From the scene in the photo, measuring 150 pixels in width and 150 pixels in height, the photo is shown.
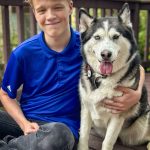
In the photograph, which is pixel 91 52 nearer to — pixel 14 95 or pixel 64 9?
pixel 64 9

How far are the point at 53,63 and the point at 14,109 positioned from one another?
0.44 meters

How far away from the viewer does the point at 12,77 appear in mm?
2428

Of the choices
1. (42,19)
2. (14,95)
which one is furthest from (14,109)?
(42,19)

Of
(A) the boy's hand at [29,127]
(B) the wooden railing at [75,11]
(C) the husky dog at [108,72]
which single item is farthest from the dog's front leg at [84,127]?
(B) the wooden railing at [75,11]

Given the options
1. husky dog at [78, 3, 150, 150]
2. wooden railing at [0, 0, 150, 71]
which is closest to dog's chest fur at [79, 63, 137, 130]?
husky dog at [78, 3, 150, 150]

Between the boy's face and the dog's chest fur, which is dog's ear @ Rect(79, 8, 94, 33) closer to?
the boy's face

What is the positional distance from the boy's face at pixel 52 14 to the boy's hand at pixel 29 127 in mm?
624

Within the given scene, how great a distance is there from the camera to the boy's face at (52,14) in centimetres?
229

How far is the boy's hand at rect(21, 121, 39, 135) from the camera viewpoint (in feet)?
7.65

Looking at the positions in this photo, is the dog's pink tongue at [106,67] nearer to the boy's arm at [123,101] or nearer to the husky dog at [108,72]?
the husky dog at [108,72]

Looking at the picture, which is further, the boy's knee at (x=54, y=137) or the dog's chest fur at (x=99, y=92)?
the dog's chest fur at (x=99, y=92)

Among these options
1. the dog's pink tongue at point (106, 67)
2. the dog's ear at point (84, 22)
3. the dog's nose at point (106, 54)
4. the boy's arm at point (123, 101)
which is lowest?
the boy's arm at point (123, 101)

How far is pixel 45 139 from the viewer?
221 cm

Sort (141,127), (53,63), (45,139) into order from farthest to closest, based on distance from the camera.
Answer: (141,127), (53,63), (45,139)
